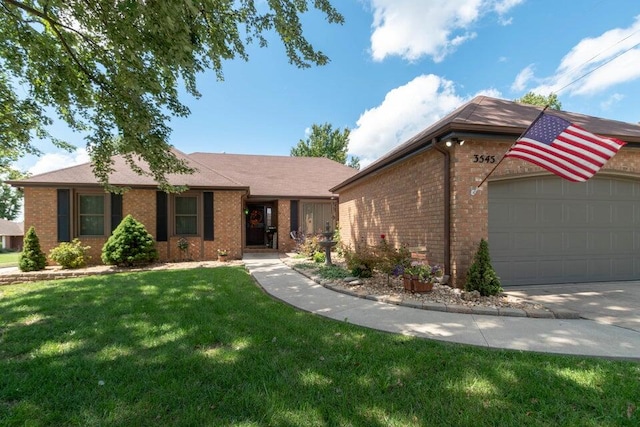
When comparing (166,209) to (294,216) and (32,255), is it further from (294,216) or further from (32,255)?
(294,216)

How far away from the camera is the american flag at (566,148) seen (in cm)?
437

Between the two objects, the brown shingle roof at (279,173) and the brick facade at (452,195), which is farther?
the brown shingle roof at (279,173)

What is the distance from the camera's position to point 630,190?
7.01 m

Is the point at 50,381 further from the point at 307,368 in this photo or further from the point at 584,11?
the point at 584,11

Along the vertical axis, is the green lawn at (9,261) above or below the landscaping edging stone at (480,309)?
below

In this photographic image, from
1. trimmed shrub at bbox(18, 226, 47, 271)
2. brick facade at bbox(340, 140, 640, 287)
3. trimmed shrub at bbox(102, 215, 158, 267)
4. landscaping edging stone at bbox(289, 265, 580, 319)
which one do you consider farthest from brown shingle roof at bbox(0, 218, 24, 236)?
landscaping edging stone at bbox(289, 265, 580, 319)

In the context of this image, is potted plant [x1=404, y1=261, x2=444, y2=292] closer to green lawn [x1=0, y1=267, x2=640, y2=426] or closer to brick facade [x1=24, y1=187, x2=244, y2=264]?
green lawn [x1=0, y1=267, x2=640, y2=426]

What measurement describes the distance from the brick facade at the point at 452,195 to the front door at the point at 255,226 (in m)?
10.1

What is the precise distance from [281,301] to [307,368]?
2629 millimetres

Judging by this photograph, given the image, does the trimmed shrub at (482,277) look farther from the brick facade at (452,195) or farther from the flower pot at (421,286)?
the flower pot at (421,286)

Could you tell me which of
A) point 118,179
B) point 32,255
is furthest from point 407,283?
point 32,255

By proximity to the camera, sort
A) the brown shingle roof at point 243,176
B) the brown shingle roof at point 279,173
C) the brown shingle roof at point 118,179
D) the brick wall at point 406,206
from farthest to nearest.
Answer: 1. the brown shingle roof at point 279,173
2. the brown shingle roof at point 243,176
3. the brown shingle roof at point 118,179
4. the brick wall at point 406,206

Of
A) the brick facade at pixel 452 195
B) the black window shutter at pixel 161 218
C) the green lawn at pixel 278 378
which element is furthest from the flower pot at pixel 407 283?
the black window shutter at pixel 161 218

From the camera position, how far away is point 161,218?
11.4 meters
